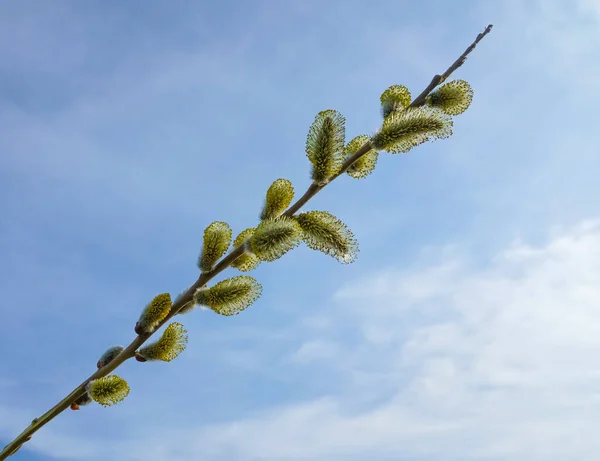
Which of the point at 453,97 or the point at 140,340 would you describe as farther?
the point at 453,97

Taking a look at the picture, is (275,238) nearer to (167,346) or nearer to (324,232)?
(324,232)

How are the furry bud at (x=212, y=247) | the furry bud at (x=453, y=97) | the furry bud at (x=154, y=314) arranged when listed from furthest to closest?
the furry bud at (x=453, y=97), the furry bud at (x=212, y=247), the furry bud at (x=154, y=314)

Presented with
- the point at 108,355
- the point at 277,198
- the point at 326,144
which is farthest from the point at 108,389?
the point at 326,144

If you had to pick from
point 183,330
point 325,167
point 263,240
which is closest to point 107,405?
point 183,330

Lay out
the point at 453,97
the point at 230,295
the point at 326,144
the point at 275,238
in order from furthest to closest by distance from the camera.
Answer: the point at 453,97, the point at 326,144, the point at 230,295, the point at 275,238

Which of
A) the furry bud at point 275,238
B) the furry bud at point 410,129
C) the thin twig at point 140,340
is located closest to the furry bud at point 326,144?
the thin twig at point 140,340

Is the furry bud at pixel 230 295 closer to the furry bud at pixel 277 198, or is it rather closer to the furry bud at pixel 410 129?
the furry bud at pixel 277 198

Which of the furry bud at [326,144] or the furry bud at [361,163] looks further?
the furry bud at [361,163]

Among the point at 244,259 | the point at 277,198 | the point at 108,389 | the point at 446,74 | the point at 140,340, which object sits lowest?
the point at 108,389

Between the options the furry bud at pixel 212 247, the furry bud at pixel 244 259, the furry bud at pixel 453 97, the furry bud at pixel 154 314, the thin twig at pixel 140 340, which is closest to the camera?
the thin twig at pixel 140 340

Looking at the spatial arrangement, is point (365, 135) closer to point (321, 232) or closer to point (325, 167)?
point (325, 167)

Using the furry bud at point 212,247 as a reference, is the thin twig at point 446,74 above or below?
above
